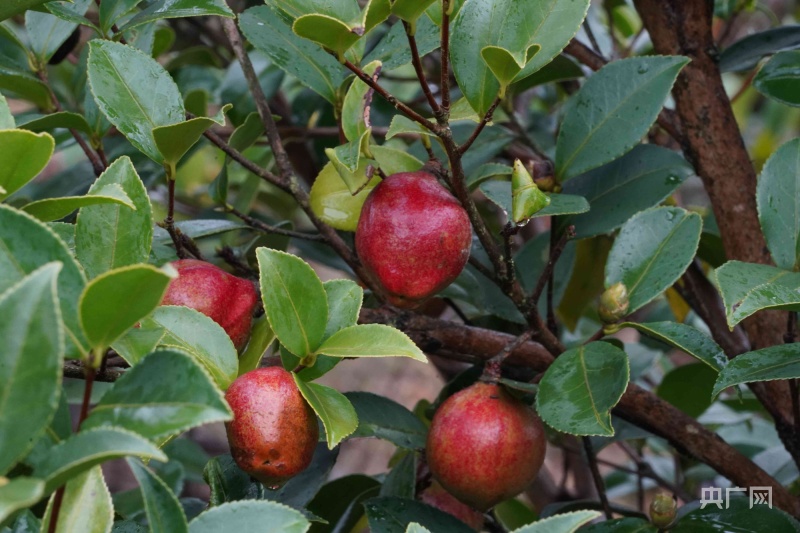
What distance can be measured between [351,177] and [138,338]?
252mm

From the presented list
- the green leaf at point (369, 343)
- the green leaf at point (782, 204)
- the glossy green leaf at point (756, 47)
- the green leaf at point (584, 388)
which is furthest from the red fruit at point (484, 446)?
the glossy green leaf at point (756, 47)

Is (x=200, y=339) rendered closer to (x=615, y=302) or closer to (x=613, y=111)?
(x=615, y=302)

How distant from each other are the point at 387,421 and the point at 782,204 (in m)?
0.40

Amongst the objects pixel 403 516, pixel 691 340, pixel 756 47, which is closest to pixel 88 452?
pixel 403 516

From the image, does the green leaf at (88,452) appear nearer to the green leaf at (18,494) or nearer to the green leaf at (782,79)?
the green leaf at (18,494)

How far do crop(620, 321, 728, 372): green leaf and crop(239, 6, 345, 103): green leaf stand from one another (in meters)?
0.36

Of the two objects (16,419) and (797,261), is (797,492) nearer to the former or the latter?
(797,261)

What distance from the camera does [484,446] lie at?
70 cm

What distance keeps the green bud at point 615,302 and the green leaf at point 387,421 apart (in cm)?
21

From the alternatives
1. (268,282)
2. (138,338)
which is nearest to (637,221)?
(268,282)

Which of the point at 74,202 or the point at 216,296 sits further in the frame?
the point at 216,296

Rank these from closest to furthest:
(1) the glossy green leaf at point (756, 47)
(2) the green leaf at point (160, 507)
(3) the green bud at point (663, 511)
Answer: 1. (2) the green leaf at point (160, 507)
2. (3) the green bud at point (663, 511)
3. (1) the glossy green leaf at point (756, 47)

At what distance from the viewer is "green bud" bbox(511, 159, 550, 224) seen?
2.09ft

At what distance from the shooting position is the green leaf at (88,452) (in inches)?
16.1
